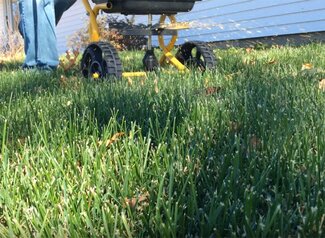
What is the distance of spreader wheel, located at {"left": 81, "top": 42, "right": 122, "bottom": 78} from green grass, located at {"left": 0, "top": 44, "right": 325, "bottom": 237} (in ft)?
4.58

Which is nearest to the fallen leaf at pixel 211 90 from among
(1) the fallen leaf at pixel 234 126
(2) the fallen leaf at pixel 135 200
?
(1) the fallen leaf at pixel 234 126

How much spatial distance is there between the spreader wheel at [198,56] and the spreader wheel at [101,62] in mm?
881

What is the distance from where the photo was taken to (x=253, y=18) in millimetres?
10023

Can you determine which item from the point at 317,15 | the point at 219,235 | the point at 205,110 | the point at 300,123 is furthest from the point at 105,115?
the point at 317,15

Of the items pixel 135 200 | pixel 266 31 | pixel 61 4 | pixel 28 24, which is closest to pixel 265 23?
pixel 266 31

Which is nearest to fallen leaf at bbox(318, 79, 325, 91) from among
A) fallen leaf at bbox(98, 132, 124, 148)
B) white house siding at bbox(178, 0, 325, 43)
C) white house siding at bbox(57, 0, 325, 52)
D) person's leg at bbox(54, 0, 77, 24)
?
fallen leaf at bbox(98, 132, 124, 148)

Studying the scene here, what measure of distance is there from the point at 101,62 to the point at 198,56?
45.1 inches

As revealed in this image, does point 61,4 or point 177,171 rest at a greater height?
point 61,4

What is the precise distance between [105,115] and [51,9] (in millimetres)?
3153

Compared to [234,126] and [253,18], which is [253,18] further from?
[234,126]

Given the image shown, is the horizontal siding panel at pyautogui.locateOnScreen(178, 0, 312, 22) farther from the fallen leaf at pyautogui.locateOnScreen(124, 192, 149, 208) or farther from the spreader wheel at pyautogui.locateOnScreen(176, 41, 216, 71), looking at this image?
the fallen leaf at pyautogui.locateOnScreen(124, 192, 149, 208)

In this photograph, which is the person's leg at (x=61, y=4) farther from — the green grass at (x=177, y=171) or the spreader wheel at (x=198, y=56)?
the green grass at (x=177, y=171)

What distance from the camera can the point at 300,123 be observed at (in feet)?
6.28

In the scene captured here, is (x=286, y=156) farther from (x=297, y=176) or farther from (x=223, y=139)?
(x=223, y=139)
